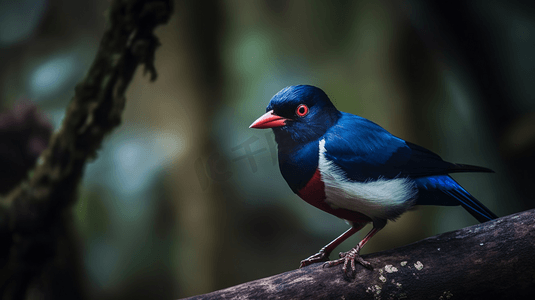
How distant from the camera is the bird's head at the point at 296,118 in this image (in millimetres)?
1447

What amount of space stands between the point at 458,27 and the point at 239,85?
4.79 ft

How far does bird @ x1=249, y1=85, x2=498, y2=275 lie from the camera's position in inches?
54.6

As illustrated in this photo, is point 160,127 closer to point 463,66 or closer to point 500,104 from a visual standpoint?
point 463,66

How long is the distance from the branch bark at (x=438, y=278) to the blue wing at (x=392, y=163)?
0.16 metres

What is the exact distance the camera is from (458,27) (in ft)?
7.96

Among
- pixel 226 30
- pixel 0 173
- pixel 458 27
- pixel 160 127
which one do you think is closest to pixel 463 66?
pixel 458 27

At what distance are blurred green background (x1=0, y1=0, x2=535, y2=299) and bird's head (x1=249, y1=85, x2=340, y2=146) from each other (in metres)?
0.74

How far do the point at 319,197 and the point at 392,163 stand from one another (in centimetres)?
31

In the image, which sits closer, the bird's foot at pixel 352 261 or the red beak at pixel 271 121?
the bird's foot at pixel 352 261

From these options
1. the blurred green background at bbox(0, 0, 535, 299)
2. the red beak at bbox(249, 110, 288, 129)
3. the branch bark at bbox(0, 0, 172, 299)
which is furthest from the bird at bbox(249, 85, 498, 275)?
the branch bark at bbox(0, 0, 172, 299)

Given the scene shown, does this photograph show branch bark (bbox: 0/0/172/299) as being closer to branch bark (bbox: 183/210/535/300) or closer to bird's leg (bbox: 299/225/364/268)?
branch bark (bbox: 183/210/535/300)

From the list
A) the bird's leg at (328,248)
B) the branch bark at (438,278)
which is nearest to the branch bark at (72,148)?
the branch bark at (438,278)

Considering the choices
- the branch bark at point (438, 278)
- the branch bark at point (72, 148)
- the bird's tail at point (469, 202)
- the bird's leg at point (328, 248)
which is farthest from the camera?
the branch bark at point (72, 148)

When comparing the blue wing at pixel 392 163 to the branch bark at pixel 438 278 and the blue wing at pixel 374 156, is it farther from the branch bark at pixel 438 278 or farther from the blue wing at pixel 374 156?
the branch bark at pixel 438 278
